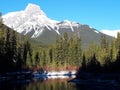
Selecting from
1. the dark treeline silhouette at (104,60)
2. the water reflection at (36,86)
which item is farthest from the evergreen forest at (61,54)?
the water reflection at (36,86)

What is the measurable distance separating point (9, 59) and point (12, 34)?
2161 cm

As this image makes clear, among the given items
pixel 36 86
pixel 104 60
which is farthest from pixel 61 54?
pixel 36 86

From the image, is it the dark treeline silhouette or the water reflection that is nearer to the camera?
the water reflection

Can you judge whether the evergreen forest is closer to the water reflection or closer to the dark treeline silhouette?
the dark treeline silhouette

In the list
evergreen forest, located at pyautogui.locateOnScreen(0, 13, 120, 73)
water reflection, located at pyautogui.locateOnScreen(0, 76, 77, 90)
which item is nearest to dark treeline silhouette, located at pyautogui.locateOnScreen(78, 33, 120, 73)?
evergreen forest, located at pyautogui.locateOnScreen(0, 13, 120, 73)

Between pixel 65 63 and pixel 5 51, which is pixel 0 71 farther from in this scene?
pixel 65 63

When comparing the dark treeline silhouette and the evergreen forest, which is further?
the evergreen forest

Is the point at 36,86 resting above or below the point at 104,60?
below

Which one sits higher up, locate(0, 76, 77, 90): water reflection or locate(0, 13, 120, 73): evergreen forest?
locate(0, 13, 120, 73): evergreen forest

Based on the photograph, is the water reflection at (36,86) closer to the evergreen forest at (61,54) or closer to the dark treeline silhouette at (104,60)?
the dark treeline silhouette at (104,60)

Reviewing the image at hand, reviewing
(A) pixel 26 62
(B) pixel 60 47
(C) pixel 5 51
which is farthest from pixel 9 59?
(B) pixel 60 47

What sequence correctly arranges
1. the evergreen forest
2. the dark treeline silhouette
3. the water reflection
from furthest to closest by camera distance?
1. the evergreen forest
2. the dark treeline silhouette
3. the water reflection

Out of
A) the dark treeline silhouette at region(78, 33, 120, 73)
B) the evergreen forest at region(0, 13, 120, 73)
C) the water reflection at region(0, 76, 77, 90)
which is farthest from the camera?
the evergreen forest at region(0, 13, 120, 73)

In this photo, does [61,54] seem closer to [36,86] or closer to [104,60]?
[104,60]
